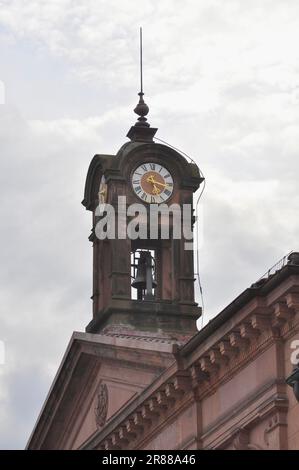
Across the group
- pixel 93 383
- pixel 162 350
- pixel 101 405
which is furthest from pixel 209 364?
pixel 93 383

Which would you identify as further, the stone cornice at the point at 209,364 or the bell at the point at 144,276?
the bell at the point at 144,276

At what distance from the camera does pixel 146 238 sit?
60469 mm

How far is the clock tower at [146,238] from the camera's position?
59812 millimetres

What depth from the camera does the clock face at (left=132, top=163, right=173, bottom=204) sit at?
60.7 m

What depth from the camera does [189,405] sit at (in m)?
49.7

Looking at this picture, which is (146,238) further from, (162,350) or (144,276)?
(162,350)

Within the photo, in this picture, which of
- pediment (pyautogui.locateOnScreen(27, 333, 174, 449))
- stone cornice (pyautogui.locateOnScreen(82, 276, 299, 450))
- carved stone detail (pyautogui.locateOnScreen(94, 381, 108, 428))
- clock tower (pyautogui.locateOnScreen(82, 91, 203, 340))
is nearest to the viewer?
stone cornice (pyautogui.locateOnScreen(82, 276, 299, 450))

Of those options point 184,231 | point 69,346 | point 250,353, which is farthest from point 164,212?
point 250,353

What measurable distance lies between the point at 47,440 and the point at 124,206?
7693 mm

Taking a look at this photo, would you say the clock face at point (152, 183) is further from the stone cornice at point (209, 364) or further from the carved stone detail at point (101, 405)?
the stone cornice at point (209, 364)

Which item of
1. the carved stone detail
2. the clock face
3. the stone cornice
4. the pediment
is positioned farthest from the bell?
the stone cornice

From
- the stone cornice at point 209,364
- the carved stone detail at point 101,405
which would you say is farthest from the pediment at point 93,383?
the stone cornice at point 209,364

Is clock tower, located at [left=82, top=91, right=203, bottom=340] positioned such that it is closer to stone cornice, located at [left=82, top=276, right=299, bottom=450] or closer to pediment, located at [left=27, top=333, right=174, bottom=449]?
pediment, located at [left=27, top=333, right=174, bottom=449]

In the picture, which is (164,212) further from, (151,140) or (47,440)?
(47,440)
